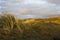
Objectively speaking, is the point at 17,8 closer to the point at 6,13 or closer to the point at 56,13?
the point at 6,13

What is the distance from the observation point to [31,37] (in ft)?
7.00

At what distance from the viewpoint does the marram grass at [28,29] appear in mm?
2137

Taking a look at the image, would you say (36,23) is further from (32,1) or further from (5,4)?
(5,4)

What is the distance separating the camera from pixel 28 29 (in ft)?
7.13

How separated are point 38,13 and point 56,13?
202mm

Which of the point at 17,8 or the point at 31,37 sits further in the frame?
the point at 17,8

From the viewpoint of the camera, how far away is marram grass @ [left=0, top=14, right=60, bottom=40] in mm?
2137

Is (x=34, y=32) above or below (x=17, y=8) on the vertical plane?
below

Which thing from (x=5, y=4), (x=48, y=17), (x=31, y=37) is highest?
(x=5, y=4)

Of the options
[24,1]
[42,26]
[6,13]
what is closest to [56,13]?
[42,26]

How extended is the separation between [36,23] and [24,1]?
295 millimetres

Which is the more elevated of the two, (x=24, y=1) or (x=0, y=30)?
(x=24, y=1)

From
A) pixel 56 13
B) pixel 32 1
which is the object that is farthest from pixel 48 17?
pixel 32 1

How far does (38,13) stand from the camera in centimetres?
227
